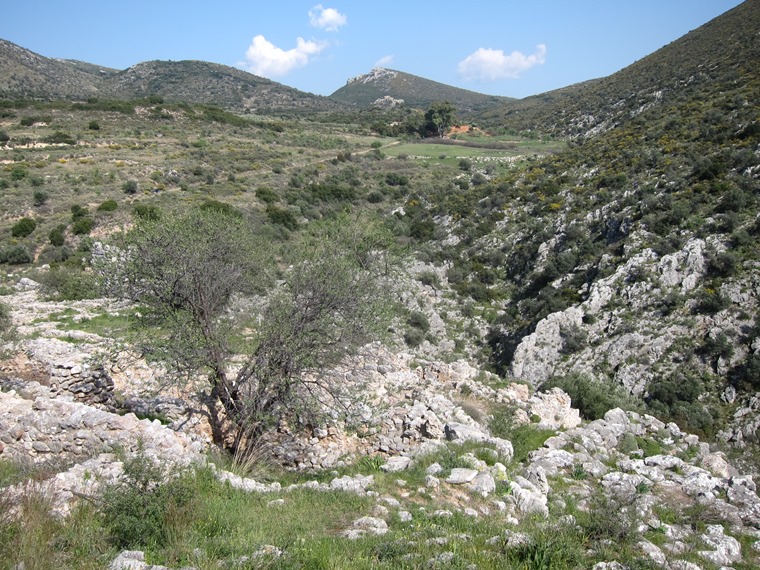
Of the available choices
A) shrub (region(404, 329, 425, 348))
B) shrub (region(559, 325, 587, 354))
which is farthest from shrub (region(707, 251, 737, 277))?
shrub (region(404, 329, 425, 348))

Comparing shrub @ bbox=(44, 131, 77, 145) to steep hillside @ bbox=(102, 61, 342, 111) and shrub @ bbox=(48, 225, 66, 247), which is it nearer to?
shrub @ bbox=(48, 225, 66, 247)

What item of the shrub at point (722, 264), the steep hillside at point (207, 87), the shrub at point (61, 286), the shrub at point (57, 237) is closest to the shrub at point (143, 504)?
the shrub at point (61, 286)

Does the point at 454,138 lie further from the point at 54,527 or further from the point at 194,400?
the point at 54,527

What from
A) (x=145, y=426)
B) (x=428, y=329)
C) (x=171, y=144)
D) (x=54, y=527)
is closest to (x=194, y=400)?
(x=145, y=426)

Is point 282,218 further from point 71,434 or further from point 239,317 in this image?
point 71,434

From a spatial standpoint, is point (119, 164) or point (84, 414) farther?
point (119, 164)

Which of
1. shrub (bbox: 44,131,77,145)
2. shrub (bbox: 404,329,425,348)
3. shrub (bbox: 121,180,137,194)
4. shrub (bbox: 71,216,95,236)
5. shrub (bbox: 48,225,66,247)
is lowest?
shrub (bbox: 404,329,425,348)

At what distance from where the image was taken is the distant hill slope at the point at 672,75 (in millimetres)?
42875

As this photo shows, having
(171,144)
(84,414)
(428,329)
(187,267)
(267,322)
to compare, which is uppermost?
(171,144)

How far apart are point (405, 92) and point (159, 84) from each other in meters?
77.0

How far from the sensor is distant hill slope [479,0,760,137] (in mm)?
42875

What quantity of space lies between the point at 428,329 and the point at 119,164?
33.4m

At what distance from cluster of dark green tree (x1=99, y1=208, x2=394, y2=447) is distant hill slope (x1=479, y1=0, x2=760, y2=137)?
4139 cm

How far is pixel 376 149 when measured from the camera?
6019 centimetres
